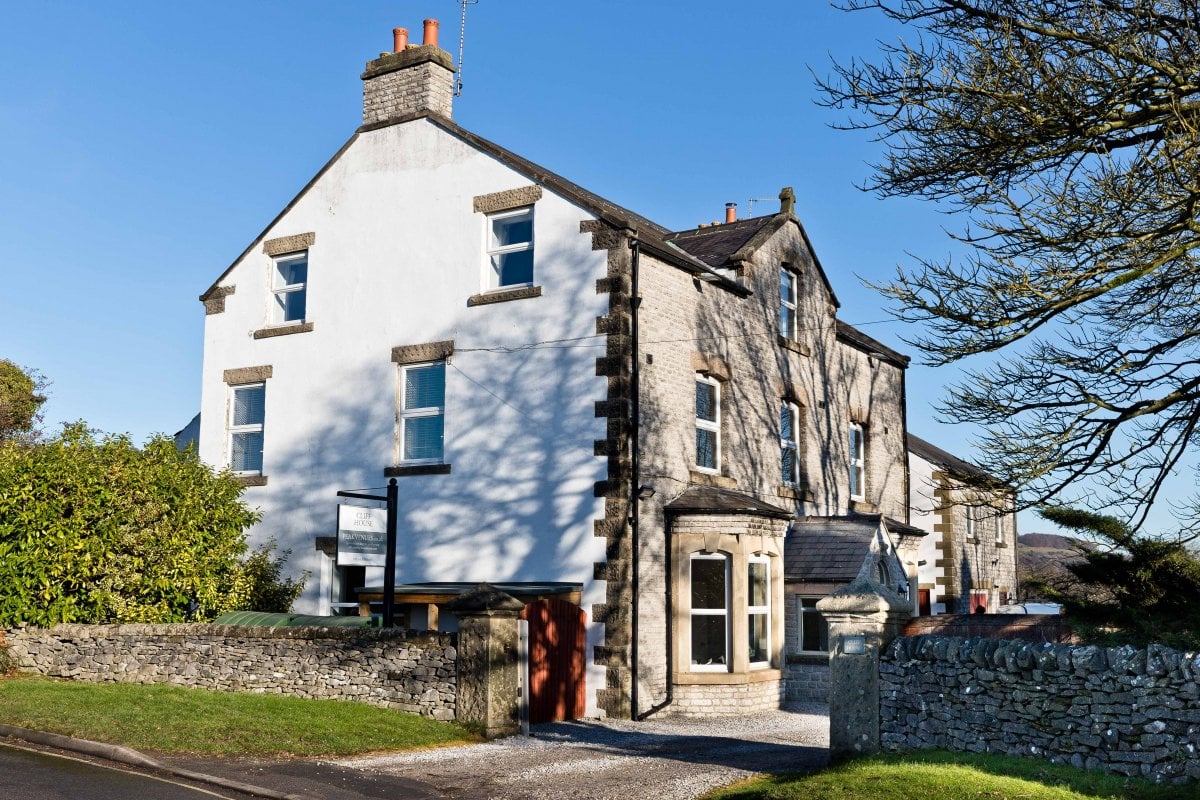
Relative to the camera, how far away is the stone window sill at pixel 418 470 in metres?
20.1

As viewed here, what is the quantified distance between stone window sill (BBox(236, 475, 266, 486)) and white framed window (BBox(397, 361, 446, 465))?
336cm

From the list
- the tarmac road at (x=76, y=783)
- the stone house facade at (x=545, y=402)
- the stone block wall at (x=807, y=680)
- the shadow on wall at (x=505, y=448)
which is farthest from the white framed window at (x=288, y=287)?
the tarmac road at (x=76, y=783)

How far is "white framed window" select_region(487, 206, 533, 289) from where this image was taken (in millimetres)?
20125

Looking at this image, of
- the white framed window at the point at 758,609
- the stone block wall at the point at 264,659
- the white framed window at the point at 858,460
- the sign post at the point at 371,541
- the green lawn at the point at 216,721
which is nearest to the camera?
the green lawn at the point at 216,721

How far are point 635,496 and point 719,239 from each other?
287 inches

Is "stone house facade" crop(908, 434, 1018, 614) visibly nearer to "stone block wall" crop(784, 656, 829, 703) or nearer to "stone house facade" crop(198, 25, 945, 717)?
"stone house facade" crop(198, 25, 945, 717)

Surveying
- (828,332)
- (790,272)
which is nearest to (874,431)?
(828,332)

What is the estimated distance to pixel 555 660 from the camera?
17.5m

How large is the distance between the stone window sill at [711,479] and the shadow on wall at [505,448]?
2099 millimetres

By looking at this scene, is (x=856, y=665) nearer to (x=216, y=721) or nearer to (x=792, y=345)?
(x=216, y=721)

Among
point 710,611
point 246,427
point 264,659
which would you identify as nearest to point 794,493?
point 710,611

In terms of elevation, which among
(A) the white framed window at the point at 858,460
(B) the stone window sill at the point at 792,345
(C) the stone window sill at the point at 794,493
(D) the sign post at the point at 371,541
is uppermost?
(B) the stone window sill at the point at 792,345

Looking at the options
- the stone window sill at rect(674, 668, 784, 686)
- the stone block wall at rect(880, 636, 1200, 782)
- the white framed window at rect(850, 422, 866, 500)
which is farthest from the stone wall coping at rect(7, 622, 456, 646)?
the white framed window at rect(850, 422, 866, 500)

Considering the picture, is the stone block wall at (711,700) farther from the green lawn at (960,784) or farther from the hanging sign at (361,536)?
the green lawn at (960,784)
